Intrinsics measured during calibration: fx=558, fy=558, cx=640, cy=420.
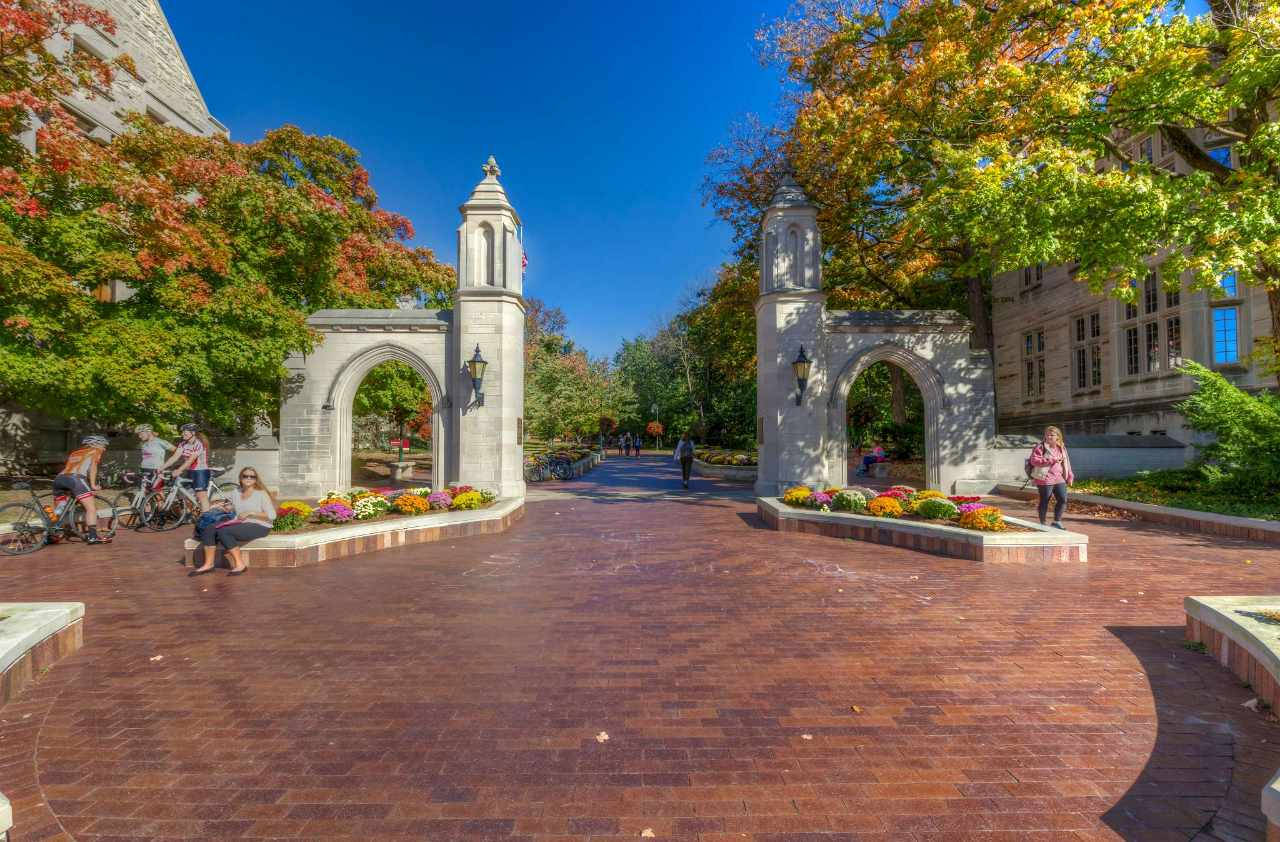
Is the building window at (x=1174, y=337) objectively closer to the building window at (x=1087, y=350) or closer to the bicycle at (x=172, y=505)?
the building window at (x=1087, y=350)

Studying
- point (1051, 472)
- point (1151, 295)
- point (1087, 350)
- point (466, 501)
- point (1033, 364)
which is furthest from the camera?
point (1033, 364)

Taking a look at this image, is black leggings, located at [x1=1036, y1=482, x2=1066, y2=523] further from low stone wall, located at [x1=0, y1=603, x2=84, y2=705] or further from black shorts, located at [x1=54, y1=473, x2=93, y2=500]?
black shorts, located at [x1=54, y1=473, x2=93, y2=500]

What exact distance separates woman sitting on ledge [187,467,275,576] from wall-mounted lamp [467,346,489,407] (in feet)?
22.3

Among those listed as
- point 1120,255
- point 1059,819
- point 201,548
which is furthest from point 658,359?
point 1059,819

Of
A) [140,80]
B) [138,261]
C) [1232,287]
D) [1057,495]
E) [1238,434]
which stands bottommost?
[1057,495]

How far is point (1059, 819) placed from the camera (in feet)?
8.45

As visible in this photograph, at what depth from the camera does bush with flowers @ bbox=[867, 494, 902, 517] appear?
9344 millimetres

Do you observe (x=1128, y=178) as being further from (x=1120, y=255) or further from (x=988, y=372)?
(x=988, y=372)

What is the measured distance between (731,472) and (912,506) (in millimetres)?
12632

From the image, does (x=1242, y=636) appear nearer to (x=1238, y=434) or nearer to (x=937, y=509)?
(x=937, y=509)

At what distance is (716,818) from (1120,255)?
1255 centimetres

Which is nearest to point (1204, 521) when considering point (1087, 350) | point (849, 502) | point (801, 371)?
point (849, 502)

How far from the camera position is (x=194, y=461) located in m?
9.95

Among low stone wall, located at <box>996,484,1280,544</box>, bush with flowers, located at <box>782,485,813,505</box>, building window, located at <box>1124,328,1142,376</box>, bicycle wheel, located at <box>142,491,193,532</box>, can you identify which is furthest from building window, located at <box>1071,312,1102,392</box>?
bicycle wheel, located at <box>142,491,193,532</box>
